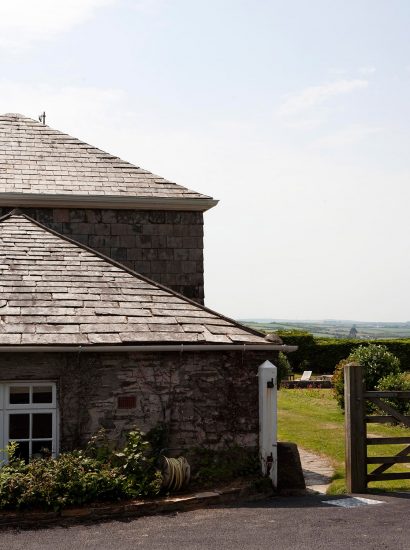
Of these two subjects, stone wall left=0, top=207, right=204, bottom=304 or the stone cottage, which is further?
stone wall left=0, top=207, right=204, bottom=304

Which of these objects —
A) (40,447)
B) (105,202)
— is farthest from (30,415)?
(105,202)

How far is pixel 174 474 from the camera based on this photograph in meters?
10.4

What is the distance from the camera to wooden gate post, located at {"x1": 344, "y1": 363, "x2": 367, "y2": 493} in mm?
10719

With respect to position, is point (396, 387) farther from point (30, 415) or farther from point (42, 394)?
point (30, 415)

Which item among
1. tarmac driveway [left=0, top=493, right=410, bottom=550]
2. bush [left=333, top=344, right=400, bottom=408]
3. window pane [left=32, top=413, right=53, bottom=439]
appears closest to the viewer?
tarmac driveway [left=0, top=493, right=410, bottom=550]

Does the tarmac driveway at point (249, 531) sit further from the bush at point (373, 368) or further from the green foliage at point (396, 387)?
the bush at point (373, 368)

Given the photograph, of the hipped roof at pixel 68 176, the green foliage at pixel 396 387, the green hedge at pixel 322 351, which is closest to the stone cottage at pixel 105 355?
the hipped roof at pixel 68 176

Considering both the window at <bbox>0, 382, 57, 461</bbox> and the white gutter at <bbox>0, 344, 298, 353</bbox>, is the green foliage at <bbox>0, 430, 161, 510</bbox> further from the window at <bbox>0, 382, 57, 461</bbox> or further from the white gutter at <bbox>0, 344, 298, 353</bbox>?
the white gutter at <bbox>0, 344, 298, 353</bbox>

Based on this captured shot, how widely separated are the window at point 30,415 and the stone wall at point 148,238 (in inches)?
255

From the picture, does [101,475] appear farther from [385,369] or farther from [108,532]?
[385,369]

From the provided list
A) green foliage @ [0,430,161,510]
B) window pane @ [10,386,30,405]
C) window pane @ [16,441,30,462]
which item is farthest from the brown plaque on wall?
window pane @ [16,441,30,462]

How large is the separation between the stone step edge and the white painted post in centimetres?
65

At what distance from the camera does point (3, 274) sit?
1210cm

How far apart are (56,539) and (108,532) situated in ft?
2.01
